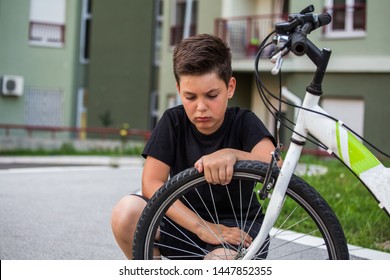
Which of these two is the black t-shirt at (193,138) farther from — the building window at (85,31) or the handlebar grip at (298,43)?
the building window at (85,31)

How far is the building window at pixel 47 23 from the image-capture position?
1820 cm

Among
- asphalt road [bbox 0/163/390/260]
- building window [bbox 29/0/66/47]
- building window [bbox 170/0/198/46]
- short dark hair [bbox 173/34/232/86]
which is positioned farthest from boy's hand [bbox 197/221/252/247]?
building window [bbox 170/0/198/46]

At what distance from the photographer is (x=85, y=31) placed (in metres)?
22.6

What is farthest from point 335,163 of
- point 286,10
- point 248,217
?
point 286,10

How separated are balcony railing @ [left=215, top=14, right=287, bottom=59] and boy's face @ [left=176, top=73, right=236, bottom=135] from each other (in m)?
15.1

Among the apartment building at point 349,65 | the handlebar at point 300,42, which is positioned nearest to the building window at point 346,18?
the apartment building at point 349,65

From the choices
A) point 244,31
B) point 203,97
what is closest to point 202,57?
point 203,97

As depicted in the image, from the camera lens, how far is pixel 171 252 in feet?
9.25

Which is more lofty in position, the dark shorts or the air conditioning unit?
the dark shorts

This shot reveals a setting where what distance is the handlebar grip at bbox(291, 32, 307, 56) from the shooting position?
238 centimetres

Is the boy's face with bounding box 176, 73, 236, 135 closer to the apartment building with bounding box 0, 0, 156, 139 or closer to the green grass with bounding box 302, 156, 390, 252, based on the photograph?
the green grass with bounding box 302, 156, 390, 252

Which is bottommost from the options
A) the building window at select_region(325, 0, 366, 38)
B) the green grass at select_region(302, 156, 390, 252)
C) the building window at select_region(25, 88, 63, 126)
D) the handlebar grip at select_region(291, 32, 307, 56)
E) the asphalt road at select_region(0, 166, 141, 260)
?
the building window at select_region(25, 88, 63, 126)

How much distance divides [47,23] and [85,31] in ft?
8.78

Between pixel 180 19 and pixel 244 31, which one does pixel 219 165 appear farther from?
pixel 180 19
